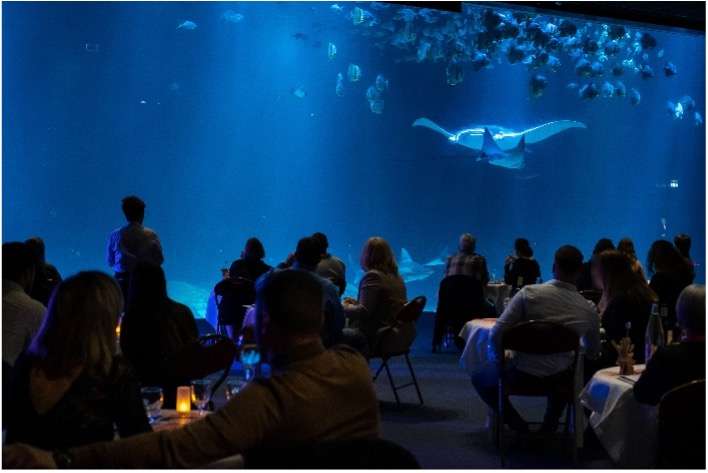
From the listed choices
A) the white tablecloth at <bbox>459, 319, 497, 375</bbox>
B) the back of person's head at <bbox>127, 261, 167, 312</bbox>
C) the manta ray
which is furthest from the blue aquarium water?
the back of person's head at <bbox>127, 261, 167, 312</bbox>

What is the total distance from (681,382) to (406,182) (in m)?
24.0

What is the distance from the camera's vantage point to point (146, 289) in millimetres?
4016

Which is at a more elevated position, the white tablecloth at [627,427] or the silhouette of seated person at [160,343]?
the silhouette of seated person at [160,343]

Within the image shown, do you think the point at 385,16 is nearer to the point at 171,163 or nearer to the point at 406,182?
the point at 406,182

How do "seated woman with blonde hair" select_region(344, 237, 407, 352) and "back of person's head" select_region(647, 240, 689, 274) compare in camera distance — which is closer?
"back of person's head" select_region(647, 240, 689, 274)

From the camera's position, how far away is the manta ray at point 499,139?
→ 2181 cm

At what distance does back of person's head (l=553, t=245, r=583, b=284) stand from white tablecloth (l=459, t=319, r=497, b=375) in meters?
0.80

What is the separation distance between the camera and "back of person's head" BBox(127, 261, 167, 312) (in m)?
4.00

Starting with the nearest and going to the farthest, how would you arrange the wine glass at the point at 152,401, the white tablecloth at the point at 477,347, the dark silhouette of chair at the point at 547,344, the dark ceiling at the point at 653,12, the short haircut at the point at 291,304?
the short haircut at the point at 291,304, the wine glass at the point at 152,401, the dark silhouette of chair at the point at 547,344, the white tablecloth at the point at 477,347, the dark ceiling at the point at 653,12

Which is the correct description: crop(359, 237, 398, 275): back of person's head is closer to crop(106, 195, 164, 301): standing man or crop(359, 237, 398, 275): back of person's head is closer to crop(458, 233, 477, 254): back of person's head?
crop(106, 195, 164, 301): standing man

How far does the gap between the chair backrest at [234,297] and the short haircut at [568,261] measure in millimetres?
3482

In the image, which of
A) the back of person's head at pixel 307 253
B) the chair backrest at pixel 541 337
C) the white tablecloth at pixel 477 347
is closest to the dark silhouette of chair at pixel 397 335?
the white tablecloth at pixel 477 347

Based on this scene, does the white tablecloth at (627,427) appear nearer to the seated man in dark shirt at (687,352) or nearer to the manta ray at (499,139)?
the seated man in dark shirt at (687,352)

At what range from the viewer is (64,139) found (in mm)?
33125
